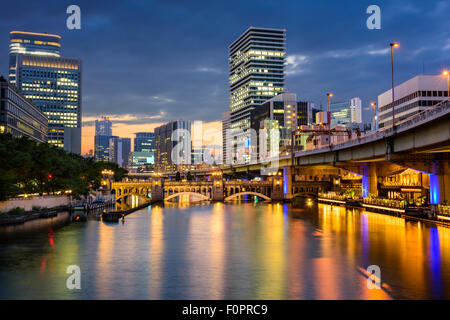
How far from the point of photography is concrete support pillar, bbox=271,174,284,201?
14038 centimetres

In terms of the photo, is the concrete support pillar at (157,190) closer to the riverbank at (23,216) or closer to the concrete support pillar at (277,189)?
the concrete support pillar at (277,189)

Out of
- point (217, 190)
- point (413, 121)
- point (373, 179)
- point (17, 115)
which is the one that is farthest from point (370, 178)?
point (17, 115)

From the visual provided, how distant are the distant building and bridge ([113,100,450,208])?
48.7 meters

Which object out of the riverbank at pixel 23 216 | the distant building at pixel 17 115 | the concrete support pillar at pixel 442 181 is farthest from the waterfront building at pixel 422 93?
the distant building at pixel 17 115

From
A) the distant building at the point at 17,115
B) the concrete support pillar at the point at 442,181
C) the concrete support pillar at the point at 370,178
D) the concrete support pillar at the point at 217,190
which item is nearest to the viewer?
the concrete support pillar at the point at 442,181

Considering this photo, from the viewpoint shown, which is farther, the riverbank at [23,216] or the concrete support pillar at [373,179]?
the concrete support pillar at [373,179]

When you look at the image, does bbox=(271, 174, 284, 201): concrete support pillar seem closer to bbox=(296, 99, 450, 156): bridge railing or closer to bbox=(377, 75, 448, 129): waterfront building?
bbox=(296, 99, 450, 156): bridge railing

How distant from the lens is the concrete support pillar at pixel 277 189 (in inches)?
5527

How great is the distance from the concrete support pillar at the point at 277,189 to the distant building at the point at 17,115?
8199cm

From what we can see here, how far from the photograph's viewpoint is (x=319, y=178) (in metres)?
176

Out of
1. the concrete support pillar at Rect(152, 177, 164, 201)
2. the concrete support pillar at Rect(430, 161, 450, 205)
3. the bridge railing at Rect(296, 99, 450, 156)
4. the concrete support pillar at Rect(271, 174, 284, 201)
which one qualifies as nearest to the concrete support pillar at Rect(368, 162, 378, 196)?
the bridge railing at Rect(296, 99, 450, 156)

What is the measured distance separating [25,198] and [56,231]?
2231 cm
